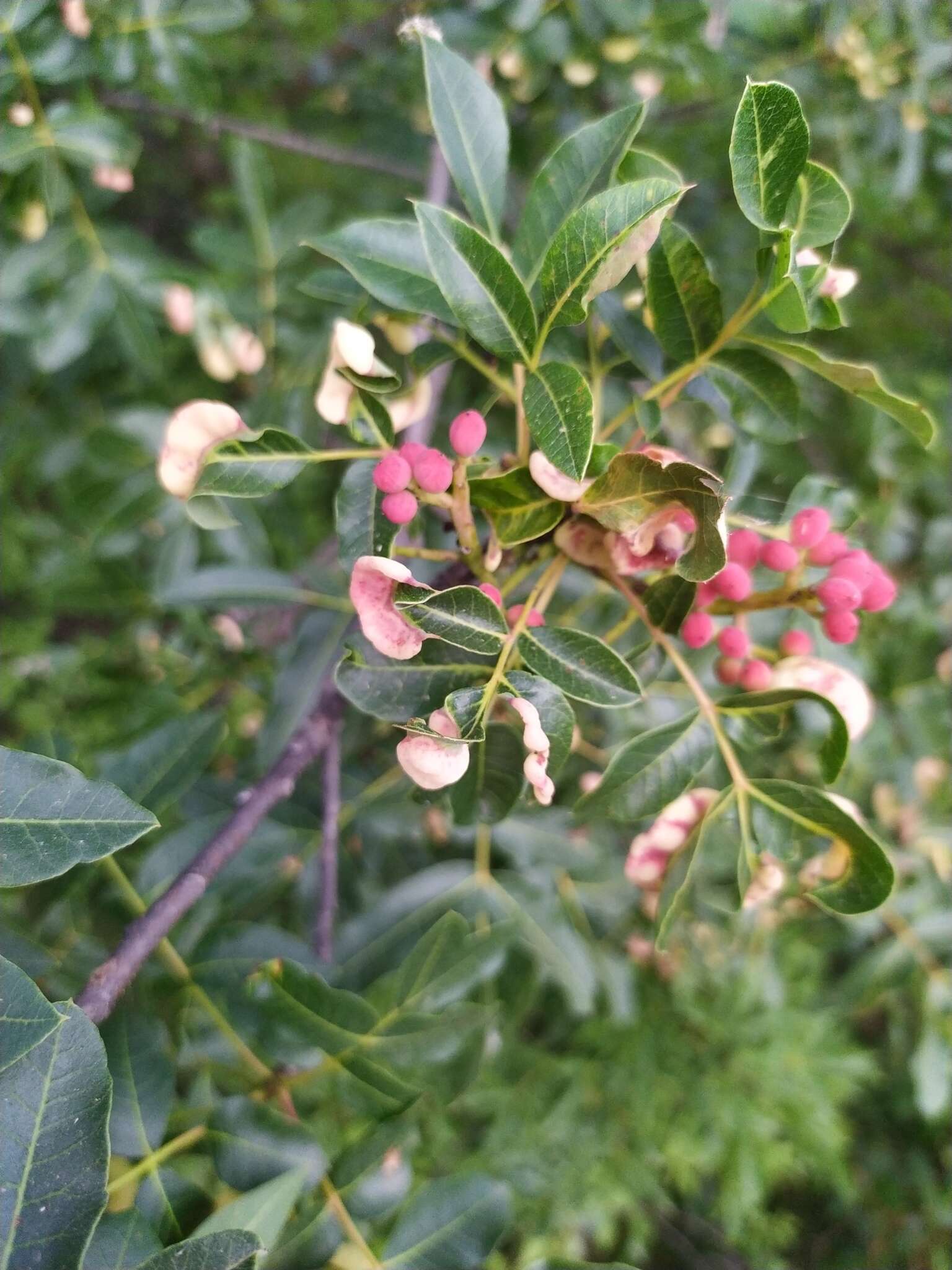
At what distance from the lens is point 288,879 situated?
0.81 metres

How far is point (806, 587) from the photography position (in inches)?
20.1

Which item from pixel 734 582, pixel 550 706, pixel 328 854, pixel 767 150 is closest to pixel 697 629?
pixel 734 582

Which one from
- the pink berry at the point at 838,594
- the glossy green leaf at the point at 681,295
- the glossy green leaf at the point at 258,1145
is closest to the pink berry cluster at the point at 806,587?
the pink berry at the point at 838,594

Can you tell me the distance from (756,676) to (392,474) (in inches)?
10.3

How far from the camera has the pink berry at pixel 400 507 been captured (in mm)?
432

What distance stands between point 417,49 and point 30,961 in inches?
35.1

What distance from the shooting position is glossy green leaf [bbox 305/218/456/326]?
0.48 m

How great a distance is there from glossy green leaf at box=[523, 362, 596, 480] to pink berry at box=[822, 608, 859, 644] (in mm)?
184

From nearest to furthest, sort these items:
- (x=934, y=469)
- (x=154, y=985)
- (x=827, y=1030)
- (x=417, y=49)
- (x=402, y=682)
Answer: (x=402, y=682), (x=154, y=985), (x=417, y=49), (x=934, y=469), (x=827, y=1030)

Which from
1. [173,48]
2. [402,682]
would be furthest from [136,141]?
[402,682]

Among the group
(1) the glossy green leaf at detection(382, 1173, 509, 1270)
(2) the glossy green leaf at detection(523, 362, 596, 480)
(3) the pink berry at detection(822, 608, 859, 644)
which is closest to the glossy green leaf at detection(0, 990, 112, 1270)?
(1) the glossy green leaf at detection(382, 1173, 509, 1270)

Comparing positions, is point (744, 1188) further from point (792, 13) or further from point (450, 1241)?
point (792, 13)

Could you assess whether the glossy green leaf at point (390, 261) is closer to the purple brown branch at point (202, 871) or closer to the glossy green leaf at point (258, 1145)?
the purple brown branch at point (202, 871)

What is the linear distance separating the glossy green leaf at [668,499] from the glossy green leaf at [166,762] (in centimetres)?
37
